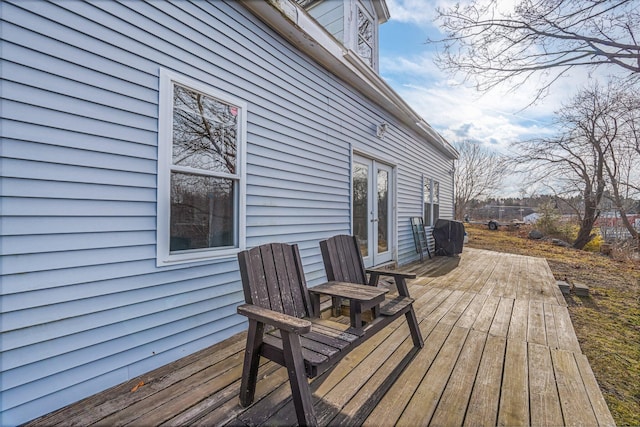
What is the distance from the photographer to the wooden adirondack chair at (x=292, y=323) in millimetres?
→ 1394

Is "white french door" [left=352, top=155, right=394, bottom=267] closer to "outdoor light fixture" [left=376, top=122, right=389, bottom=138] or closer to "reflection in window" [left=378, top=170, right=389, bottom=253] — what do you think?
"reflection in window" [left=378, top=170, right=389, bottom=253]

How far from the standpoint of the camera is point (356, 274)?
2705 millimetres

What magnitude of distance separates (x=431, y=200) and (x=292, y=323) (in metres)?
7.57

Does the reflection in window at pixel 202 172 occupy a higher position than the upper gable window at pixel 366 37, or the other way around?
the upper gable window at pixel 366 37

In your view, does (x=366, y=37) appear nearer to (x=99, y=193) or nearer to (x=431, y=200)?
(x=431, y=200)

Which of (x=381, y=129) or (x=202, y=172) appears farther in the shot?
(x=381, y=129)

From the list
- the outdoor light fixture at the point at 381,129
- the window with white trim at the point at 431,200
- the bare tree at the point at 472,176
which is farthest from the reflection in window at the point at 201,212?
the bare tree at the point at 472,176

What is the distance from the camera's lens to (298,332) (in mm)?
1358

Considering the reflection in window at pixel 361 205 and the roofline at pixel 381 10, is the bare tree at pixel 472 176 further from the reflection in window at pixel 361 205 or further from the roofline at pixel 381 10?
the reflection in window at pixel 361 205

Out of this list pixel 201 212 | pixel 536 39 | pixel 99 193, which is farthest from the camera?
pixel 536 39

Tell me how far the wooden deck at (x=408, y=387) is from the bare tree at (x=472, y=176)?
53.5 ft

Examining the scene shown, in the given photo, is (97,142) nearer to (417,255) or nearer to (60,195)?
(60,195)

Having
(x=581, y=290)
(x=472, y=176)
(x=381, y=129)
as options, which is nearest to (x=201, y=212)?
(x=381, y=129)

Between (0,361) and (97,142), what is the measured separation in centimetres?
133
